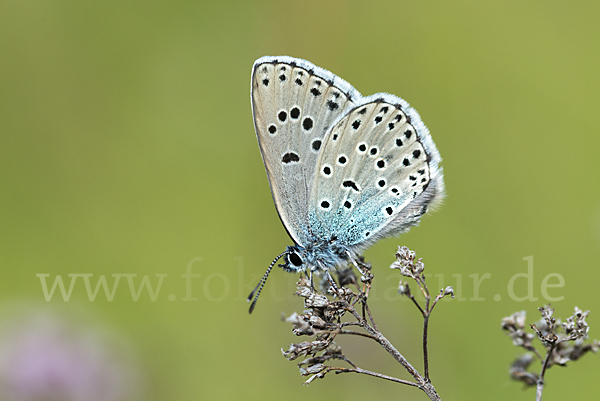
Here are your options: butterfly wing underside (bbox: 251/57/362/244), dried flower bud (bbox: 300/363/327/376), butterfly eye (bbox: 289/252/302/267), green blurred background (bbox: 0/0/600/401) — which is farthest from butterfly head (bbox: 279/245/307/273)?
green blurred background (bbox: 0/0/600/401)

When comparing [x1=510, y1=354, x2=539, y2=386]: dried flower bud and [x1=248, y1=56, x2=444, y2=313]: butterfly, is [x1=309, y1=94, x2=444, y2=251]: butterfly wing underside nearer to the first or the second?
[x1=248, y1=56, x2=444, y2=313]: butterfly

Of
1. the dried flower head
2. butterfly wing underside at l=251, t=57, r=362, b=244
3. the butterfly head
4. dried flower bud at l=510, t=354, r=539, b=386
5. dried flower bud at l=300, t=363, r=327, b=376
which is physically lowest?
dried flower bud at l=510, t=354, r=539, b=386

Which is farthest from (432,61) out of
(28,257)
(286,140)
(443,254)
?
(28,257)

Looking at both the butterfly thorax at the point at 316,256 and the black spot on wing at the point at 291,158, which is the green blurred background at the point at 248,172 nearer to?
the butterfly thorax at the point at 316,256

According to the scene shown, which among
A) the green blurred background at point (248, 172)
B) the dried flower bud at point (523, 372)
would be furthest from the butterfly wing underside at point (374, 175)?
the green blurred background at point (248, 172)

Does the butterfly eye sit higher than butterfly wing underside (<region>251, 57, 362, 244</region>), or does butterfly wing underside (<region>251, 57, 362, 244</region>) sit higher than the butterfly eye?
butterfly wing underside (<region>251, 57, 362, 244</region>)

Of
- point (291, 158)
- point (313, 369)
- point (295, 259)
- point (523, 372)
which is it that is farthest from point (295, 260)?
point (523, 372)

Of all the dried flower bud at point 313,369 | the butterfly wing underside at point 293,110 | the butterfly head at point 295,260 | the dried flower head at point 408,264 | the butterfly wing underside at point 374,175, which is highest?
the butterfly wing underside at point 293,110
